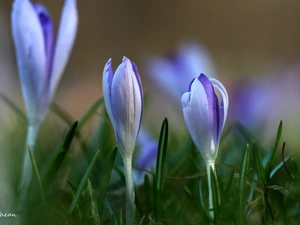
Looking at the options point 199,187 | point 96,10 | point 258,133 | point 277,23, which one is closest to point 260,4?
point 277,23

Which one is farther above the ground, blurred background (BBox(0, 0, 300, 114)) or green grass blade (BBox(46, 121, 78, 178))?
blurred background (BBox(0, 0, 300, 114))

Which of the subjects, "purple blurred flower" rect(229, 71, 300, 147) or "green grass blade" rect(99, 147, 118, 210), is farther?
"purple blurred flower" rect(229, 71, 300, 147)

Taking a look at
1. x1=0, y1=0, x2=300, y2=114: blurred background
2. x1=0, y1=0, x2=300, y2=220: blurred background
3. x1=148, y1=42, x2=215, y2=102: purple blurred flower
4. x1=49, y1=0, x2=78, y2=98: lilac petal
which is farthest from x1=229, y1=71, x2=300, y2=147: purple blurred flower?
x1=0, y1=0, x2=300, y2=114: blurred background

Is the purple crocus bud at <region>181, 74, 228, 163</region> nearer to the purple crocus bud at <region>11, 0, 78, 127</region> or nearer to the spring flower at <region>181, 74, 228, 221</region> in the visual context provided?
the spring flower at <region>181, 74, 228, 221</region>

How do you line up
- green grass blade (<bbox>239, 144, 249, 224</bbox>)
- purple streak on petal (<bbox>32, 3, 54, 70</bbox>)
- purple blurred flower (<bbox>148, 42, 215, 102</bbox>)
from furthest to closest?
purple blurred flower (<bbox>148, 42, 215, 102</bbox>) → purple streak on petal (<bbox>32, 3, 54, 70</bbox>) → green grass blade (<bbox>239, 144, 249, 224</bbox>)

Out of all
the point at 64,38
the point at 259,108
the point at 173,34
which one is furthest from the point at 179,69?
the point at 173,34

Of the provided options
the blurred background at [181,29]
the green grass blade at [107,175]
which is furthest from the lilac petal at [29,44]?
the blurred background at [181,29]

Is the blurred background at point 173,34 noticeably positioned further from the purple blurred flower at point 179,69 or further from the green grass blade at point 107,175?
the green grass blade at point 107,175

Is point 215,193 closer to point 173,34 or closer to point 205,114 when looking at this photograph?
point 205,114
